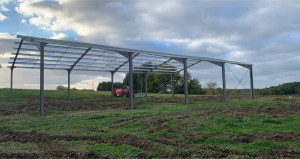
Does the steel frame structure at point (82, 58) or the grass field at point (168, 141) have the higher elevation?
the steel frame structure at point (82, 58)

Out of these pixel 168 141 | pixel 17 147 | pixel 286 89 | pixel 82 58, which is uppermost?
pixel 82 58

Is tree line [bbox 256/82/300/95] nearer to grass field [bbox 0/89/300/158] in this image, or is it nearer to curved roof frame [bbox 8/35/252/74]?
curved roof frame [bbox 8/35/252/74]

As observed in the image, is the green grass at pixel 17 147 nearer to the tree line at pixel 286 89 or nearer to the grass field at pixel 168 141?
the grass field at pixel 168 141

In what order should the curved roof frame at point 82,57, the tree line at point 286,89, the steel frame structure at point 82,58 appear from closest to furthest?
the steel frame structure at point 82,58 → the curved roof frame at point 82,57 → the tree line at point 286,89

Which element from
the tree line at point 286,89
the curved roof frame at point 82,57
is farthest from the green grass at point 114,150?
the tree line at point 286,89

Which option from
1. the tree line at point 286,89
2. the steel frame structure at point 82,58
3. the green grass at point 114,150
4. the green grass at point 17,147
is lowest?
the green grass at point 17,147

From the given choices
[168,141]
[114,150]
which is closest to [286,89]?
[168,141]

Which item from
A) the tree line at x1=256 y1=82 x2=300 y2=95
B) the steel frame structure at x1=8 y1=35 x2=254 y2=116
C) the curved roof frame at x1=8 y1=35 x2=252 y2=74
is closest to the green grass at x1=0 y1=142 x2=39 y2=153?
the steel frame structure at x1=8 y1=35 x2=254 y2=116

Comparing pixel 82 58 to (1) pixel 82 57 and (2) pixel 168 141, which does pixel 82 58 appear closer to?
(1) pixel 82 57

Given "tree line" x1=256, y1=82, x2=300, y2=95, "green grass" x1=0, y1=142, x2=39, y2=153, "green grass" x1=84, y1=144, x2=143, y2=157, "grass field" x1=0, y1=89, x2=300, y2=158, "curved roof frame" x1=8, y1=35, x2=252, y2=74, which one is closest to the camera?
"grass field" x1=0, y1=89, x2=300, y2=158

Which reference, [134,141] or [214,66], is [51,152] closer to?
[134,141]

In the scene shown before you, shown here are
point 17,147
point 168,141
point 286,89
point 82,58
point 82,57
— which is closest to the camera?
point 168,141

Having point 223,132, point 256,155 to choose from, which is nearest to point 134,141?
point 223,132

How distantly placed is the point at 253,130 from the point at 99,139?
4947 mm
